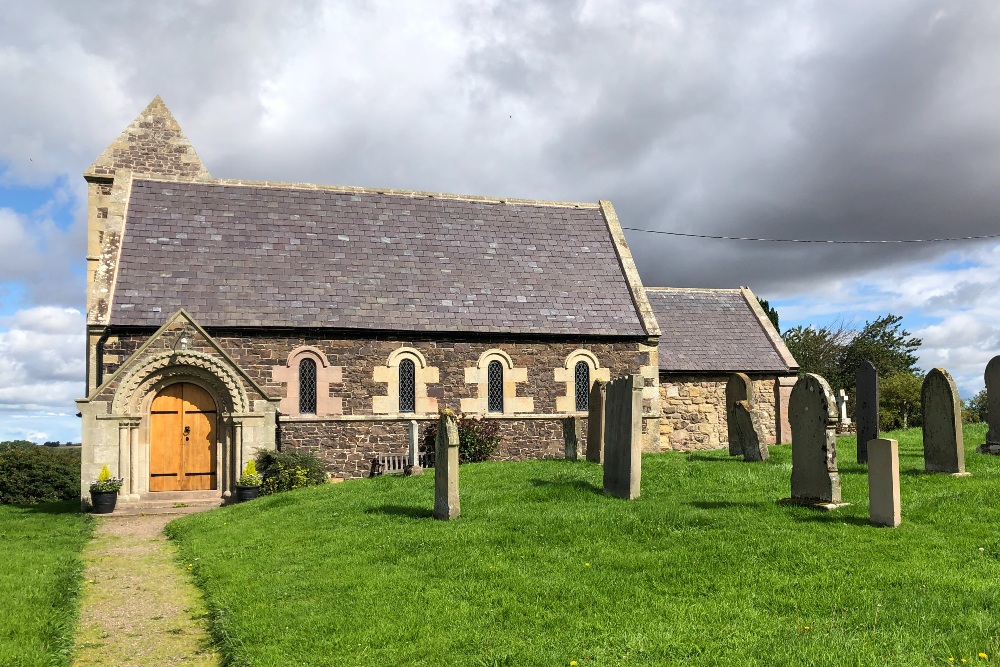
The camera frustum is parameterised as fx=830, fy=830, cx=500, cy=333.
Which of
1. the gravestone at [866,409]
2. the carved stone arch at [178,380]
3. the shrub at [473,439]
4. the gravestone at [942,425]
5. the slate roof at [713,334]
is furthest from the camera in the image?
the slate roof at [713,334]

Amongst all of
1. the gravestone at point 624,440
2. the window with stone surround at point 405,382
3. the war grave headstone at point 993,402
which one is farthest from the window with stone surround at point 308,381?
the war grave headstone at point 993,402

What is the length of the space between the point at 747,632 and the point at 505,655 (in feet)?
6.49

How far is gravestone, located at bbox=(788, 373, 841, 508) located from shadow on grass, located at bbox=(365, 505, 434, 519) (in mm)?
5505

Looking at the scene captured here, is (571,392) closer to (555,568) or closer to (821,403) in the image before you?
(821,403)

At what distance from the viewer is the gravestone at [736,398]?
1798cm

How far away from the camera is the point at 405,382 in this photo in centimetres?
2248

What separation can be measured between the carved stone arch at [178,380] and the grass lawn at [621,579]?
22.1 feet

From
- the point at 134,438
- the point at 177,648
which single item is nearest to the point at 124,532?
the point at 134,438

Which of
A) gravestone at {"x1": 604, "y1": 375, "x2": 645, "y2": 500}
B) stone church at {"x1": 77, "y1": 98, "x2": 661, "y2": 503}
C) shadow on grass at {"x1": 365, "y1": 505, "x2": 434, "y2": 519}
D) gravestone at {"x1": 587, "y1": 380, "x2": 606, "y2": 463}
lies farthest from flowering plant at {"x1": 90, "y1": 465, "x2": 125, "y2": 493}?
gravestone at {"x1": 604, "y1": 375, "x2": 645, "y2": 500}

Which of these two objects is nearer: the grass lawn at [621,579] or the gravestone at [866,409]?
the grass lawn at [621,579]

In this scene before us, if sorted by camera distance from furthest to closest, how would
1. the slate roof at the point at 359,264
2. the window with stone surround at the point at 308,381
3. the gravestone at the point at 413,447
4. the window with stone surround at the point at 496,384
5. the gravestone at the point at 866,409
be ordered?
the window with stone surround at the point at 496,384 → the slate roof at the point at 359,264 → the window with stone surround at the point at 308,381 → the gravestone at the point at 413,447 → the gravestone at the point at 866,409

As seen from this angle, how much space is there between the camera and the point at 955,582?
7.63m

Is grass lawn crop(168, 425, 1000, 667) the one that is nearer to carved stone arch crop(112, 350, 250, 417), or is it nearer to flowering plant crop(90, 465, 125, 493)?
flowering plant crop(90, 465, 125, 493)

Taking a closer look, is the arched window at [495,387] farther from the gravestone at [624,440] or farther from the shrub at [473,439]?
the gravestone at [624,440]
